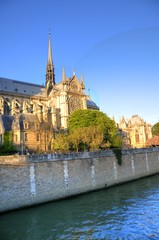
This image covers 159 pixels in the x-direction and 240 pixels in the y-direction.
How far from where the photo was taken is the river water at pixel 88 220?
13.1m

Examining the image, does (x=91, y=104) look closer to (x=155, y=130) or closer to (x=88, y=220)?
(x=155, y=130)

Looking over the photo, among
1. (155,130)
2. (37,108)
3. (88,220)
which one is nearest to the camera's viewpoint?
(88,220)

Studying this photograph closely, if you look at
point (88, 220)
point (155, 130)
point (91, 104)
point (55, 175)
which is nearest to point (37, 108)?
point (91, 104)

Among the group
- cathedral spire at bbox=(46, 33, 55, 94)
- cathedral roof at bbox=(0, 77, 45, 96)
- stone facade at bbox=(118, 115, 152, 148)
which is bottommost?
stone facade at bbox=(118, 115, 152, 148)

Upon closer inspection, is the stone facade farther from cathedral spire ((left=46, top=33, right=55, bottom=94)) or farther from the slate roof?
cathedral spire ((left=46, top=33, right=55, bottom=94))

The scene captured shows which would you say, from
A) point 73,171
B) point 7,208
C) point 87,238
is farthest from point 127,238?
point 73,171

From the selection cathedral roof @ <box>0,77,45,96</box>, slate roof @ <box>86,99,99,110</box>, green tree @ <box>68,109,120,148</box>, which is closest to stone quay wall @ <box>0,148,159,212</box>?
green tree @ <box>68,109,120,148</box>

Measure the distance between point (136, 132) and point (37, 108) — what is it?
37028mm

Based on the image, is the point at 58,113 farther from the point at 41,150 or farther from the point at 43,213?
the point at 43,213

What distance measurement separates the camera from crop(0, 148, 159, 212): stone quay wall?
63.9 feet

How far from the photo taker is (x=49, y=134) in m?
42.9

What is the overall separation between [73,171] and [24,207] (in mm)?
6809

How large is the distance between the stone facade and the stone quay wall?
129 feet

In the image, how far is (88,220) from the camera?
1543 cm
